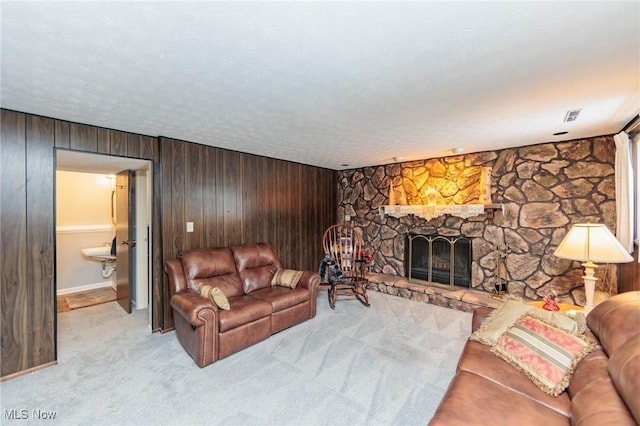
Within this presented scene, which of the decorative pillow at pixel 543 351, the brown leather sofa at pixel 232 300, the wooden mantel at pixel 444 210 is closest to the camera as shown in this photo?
the decorative pillow at pixel 543 351

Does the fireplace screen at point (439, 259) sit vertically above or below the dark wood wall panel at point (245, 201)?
below

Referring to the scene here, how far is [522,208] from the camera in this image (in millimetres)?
3789

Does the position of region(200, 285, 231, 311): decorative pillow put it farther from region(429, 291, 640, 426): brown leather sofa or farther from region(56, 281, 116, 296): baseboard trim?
region(56, 281, 116, 296): baseboard trim

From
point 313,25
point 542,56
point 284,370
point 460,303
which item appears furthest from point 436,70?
point 460,303

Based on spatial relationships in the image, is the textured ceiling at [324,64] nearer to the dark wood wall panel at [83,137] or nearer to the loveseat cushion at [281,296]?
the dark wood wall panel at [83,137]

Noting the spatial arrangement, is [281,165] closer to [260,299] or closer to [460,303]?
[260,299]

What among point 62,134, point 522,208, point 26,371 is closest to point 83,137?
point 62,134

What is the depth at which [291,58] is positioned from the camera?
1562 millimetres

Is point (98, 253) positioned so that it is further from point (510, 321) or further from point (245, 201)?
point (510, 321)

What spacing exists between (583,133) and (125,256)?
19.6 feet

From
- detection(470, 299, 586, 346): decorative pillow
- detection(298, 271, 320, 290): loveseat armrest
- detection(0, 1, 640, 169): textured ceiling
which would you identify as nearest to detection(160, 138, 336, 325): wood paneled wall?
detection(0, 1, 640, 169): textured ceiling

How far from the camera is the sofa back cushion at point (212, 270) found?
10.2 ft

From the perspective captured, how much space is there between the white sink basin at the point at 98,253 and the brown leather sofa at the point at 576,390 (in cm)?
543

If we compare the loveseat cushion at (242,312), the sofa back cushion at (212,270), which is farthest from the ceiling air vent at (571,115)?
→ the sofa back cushion at (212,270)
